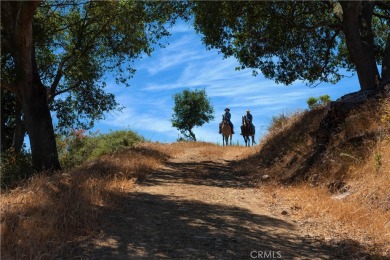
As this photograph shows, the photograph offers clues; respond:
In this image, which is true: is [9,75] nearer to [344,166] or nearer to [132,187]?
[132,187]

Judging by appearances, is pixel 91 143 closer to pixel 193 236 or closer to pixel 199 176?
pixel 199 176

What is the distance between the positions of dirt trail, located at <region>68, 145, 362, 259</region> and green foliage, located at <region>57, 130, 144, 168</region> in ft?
63.3

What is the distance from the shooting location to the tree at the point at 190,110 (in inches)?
1797

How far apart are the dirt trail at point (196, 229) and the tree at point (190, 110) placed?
3525cm

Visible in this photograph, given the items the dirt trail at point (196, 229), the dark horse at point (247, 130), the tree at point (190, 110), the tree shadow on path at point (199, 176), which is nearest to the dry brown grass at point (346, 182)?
the dirt trail at point (196, 229)

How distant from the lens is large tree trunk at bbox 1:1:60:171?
477 inches

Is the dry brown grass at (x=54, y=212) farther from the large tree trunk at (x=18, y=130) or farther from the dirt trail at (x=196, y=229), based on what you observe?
the large tree trunk at (x=18, y=130)

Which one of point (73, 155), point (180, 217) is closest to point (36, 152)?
point (180, 217)

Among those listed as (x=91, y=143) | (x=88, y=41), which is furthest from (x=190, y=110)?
(x=88, y=41)

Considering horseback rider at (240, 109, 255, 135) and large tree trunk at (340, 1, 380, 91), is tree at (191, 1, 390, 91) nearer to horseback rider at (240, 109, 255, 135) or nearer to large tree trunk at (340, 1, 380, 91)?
large tree trunk at (340, 1, 380, 91)

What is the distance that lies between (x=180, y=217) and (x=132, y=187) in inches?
100

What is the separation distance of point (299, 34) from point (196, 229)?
41.5 ft

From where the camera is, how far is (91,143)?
3378 cm

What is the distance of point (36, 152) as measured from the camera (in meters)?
13.3
